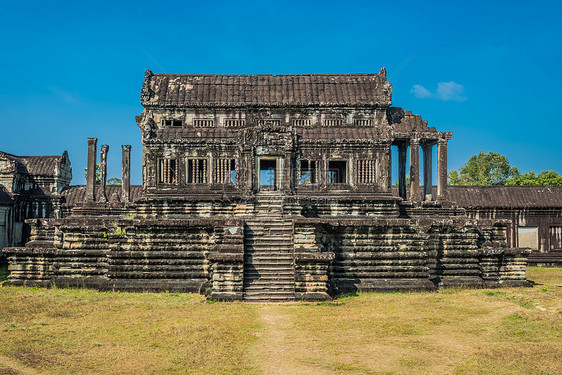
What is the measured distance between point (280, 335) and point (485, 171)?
151 ft

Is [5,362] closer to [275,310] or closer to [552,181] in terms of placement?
[275,310]

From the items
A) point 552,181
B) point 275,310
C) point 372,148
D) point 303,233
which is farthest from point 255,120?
point 552,181

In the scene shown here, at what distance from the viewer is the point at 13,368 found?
28.2 ft

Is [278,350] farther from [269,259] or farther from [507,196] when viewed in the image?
[507,196]

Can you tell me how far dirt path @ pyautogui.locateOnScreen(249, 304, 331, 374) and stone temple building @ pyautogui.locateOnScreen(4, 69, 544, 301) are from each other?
2.84m

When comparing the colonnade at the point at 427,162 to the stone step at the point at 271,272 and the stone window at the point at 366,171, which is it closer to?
the stone window at the point at 366,171

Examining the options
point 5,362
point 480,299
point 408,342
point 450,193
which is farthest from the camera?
point 450,193

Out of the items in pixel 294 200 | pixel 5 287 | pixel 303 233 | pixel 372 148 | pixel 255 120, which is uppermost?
pixel 255 120

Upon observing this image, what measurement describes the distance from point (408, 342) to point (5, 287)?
50.9 feet

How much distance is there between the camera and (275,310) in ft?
45.7

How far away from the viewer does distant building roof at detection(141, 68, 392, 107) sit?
22812mm

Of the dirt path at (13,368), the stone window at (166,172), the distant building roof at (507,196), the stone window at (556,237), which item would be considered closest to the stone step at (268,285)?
the dirt path at (13,368)

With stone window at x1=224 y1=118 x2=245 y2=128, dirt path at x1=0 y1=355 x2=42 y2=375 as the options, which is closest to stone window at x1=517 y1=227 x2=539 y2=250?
stone window at x1=224 y1=118 x2=245 y2=128

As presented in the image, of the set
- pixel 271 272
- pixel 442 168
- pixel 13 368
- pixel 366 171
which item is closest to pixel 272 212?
pixel 271 272
